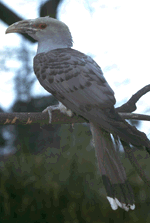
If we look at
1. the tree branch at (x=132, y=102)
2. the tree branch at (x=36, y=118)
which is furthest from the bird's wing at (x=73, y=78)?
the tree branch at (x=132, y=102)

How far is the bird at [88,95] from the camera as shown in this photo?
2.03 m

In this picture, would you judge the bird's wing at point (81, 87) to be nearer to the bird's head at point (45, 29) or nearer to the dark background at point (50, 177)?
the bird's head at point (45, 29)

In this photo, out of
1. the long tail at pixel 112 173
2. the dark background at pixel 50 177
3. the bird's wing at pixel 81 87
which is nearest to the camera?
the long tail at pixel 112 173

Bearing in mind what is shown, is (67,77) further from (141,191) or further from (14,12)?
(141,191)

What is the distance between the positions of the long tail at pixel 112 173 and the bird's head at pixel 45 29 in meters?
1.35

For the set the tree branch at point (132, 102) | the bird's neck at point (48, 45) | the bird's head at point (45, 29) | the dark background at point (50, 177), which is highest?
the bird's head at point (45, 29)

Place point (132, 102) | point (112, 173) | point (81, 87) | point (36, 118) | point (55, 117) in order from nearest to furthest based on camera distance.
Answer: point (112, 173)
point (36, 118)
point (81, 87)
point (55, 117)
point (132, 102)

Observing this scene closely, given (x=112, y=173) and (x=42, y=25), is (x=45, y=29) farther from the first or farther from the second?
(x=112, y=173)

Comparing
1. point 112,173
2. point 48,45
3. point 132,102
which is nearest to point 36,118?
point 112,173

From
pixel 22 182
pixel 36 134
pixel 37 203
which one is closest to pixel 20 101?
pixel 36 134

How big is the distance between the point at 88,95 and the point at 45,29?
1.23 metres

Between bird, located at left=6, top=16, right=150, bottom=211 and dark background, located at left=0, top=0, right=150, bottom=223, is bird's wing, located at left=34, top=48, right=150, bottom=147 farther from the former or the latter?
dark background, located at left=0, top=0, right=150, bottom=223

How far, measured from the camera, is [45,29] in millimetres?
3115

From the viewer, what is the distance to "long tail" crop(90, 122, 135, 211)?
199cm
